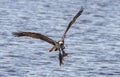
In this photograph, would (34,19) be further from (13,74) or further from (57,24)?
(13,74)

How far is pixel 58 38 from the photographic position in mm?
35469

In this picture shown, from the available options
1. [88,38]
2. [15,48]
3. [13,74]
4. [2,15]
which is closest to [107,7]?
[2,15]

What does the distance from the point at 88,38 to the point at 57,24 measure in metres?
5.55

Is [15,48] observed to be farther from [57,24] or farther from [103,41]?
[57,24]

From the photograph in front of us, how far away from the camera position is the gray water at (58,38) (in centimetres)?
2797

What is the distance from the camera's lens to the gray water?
27969mm

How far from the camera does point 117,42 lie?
113 ft

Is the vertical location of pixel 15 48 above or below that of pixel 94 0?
above

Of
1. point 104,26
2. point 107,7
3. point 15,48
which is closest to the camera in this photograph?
point 15,48

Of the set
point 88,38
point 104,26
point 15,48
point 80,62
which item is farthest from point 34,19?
point 80,62

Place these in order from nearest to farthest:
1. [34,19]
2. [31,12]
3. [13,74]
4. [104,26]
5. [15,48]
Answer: [13,74]
[15,48]
[104,26]
[34,19]
[31,12]

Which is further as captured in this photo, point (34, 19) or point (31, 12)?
point (31, 12)

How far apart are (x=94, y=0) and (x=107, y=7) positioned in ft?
19.1

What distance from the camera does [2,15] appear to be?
148 ft
